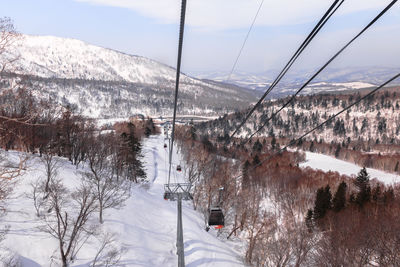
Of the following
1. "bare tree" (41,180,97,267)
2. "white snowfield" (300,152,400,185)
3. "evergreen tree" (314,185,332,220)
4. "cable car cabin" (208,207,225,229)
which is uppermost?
"cable car cabin" (208,207,225,229)

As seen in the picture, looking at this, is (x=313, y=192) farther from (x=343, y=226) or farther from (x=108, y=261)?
(x=108, y=261)

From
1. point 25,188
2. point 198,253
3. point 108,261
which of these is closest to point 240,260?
point 198,253

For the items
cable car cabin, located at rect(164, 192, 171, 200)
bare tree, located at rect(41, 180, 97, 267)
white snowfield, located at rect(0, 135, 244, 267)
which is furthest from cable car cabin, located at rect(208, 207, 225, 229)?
white snowfield, located at rect(0, 135, 244, 267)

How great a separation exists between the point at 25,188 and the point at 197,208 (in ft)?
101

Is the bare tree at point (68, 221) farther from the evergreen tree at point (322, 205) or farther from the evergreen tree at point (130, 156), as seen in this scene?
the evergreen tree at point (322, 205)

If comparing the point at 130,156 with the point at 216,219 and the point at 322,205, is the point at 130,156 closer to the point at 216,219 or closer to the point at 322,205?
the point at 322,205

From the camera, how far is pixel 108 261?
78.9 feet

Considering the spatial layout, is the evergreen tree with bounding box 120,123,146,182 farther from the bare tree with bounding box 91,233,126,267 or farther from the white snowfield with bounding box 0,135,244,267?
the bare tree with bounding box 91,233,126,267

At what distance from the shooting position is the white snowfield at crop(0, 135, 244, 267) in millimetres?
23391

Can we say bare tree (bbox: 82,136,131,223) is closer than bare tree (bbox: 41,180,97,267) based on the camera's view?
No

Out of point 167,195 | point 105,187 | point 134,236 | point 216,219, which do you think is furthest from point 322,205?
point 105,187

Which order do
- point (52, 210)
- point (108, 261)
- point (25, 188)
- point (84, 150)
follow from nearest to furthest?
point (108, 261) < point (52, 210) < point (25, 188) < point (84, 150)

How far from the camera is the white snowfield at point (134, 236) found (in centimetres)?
2339

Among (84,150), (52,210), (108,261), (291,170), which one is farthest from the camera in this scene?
(291,170)
